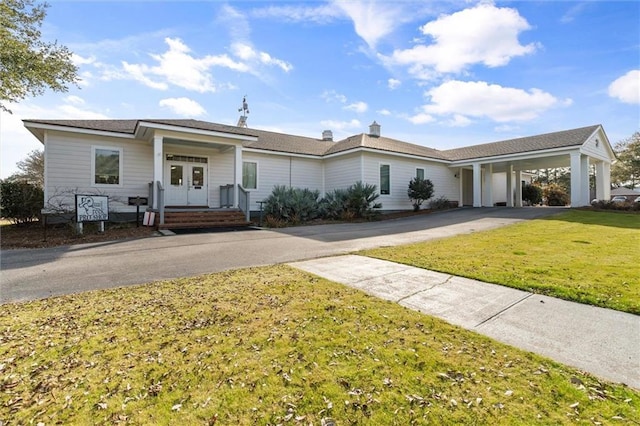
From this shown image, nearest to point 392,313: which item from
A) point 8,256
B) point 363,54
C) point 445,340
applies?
point 445,340

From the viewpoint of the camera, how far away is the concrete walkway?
2.75 meters

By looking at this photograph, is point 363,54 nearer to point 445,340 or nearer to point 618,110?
point 445,340

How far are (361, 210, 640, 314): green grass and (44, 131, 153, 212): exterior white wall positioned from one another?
37.9 ft

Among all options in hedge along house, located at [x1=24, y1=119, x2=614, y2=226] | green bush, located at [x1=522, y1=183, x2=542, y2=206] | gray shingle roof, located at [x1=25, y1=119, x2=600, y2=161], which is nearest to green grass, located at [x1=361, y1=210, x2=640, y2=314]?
hedge along house, located at [x1=24, y1=119, x2=614, y2=226]

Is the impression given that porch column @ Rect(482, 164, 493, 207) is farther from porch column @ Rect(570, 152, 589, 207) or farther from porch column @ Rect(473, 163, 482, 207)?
porch column @ Rect(570, 152, 589, 207)

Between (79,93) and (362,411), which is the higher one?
(79,93)

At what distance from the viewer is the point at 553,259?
247 inches

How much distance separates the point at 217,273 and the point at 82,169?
36.3 feet

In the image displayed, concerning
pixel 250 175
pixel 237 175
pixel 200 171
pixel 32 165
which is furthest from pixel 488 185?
pixel 32 165

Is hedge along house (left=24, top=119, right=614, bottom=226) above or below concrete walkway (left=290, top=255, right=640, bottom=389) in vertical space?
above

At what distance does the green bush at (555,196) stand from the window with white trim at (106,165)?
3315cm

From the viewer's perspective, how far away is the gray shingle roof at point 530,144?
17109mm

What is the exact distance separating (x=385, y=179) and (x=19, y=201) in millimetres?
16915

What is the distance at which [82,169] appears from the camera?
1255cm
